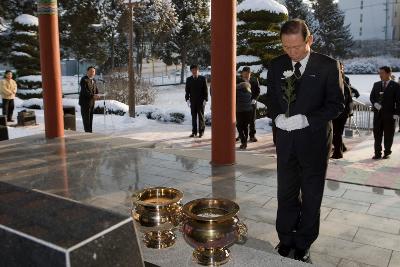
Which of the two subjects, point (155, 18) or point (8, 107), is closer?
point (8, 107)

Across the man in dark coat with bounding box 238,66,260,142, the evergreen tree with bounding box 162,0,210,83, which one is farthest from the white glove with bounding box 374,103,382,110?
the evergreen tree with bounding box 162,0,210,83

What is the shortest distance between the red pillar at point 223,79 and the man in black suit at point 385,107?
3.53m

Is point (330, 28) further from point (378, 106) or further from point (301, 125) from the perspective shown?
point (301, 125)

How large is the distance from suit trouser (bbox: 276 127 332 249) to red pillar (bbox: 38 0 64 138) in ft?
21.8

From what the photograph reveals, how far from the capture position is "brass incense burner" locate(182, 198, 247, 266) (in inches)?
84.0

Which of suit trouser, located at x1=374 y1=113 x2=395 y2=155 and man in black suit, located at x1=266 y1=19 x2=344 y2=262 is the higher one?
man in black suit, located at x1=266 y1=19 x2=344 y2=262

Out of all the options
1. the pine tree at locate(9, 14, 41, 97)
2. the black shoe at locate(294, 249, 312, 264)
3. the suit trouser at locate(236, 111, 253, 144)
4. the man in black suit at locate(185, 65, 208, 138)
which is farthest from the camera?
the pine tree at locate(9, 14, 41, 97)

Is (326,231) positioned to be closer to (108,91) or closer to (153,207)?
(153,207)

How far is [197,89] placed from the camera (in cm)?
1055

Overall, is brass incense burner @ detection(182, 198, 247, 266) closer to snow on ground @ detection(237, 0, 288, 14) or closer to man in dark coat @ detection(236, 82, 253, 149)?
man in dark coat @ detection(236, 82, 253, 149)

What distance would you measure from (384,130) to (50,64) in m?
7.10

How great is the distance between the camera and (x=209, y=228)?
2.12 meters

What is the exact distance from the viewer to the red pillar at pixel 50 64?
8.38 m

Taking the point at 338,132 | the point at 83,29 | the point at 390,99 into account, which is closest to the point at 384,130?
the point at 390,99
